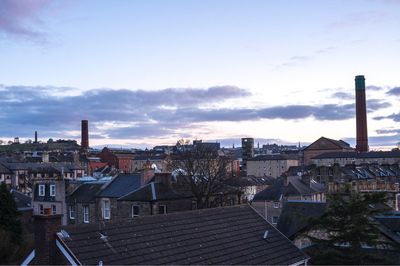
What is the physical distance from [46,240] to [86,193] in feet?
105

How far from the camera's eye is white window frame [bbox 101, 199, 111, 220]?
43031 millimetres

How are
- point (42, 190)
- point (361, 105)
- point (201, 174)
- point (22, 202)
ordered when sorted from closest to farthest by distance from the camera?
1. point (42, 190)
2. point (201, 174)
3. point (22, 202)
4. point (361, 105)

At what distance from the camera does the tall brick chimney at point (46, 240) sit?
606 inches

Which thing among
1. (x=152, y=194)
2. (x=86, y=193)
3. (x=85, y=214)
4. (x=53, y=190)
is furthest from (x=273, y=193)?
(x=53, y=190)

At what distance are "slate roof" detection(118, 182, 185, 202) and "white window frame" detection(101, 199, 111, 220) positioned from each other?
2.56 metres

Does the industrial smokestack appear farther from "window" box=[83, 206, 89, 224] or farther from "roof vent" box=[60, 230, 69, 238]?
"roof vent" box=[60, 230, 69, 238]

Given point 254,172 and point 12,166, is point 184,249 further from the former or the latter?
point 254,172

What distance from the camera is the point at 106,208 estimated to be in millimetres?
43500

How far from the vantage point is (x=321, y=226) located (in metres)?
21.5

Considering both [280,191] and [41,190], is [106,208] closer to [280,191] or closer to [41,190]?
[41,190]

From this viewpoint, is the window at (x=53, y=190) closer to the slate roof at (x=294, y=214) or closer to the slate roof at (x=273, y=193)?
the slate roof at (x=273, y=193)

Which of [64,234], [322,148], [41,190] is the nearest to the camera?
[64,234]

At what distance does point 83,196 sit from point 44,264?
31794mm

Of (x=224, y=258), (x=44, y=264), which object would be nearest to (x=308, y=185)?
(x=224, y=258)
